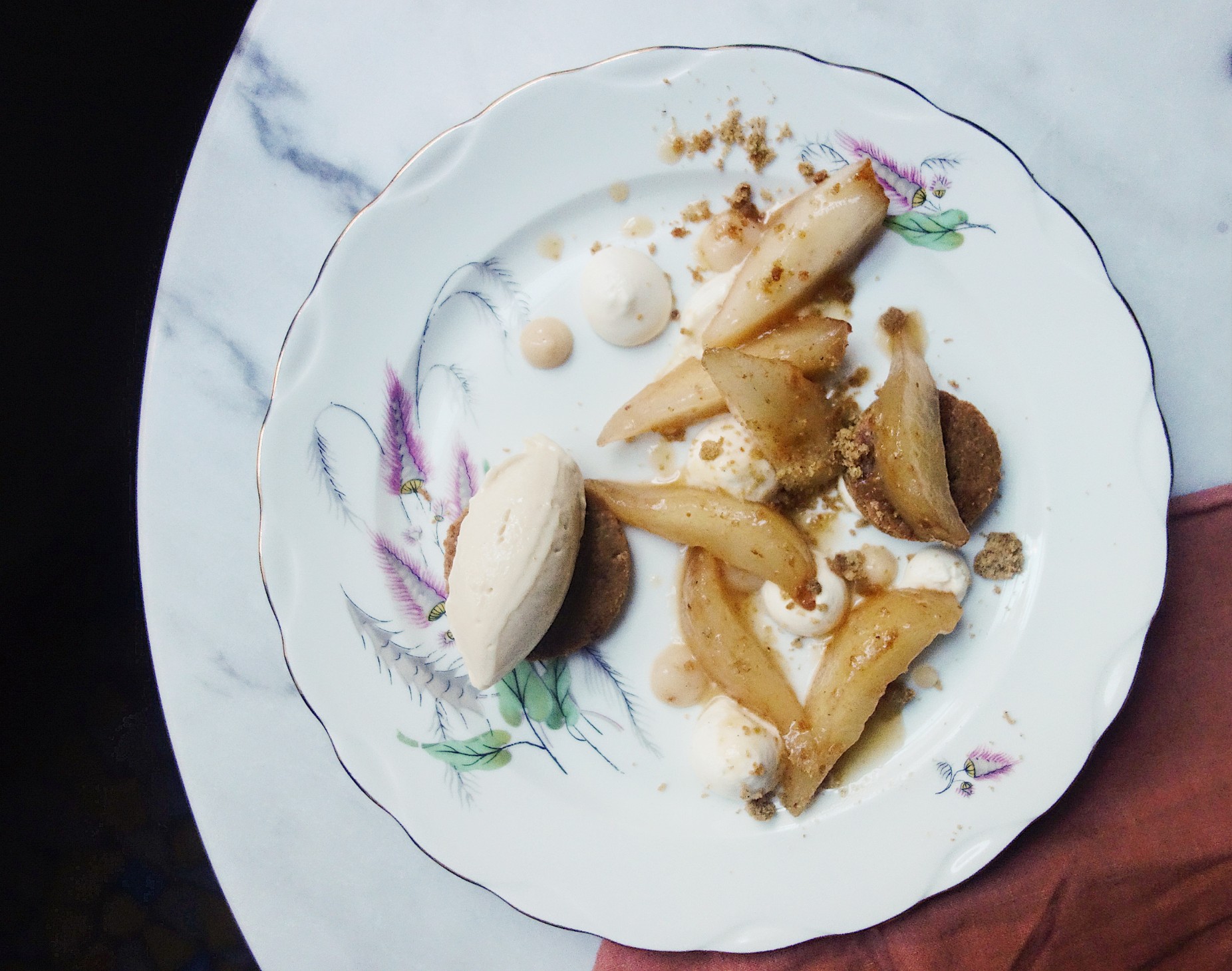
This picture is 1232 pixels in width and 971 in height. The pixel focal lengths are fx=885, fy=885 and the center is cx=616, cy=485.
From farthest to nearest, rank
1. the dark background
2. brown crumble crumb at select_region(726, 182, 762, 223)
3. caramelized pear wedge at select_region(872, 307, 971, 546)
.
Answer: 1. the dark background
2. brown crumble crumb at select_region(726, 182, 762, 223)
3. caramelized pear wedge at select_region(872, 307, 971, 546)

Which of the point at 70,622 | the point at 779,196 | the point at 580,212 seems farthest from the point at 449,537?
the point at 70,622

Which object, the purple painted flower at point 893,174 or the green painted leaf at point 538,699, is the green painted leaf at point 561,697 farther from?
the purple painted flower at point 893,174

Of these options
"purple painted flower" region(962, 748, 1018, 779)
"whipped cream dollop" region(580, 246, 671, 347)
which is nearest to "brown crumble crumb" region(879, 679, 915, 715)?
"purple painted flower" region(962, 748, 1018, 779)

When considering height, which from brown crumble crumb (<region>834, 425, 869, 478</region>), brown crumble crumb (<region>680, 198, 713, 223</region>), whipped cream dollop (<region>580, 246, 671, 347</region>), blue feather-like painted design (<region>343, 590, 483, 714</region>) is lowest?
blue feather-like painted design (<region>343, 590, 483, 714</region>)

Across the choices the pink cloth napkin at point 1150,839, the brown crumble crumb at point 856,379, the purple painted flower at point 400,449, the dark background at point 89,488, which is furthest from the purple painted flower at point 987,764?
the dark background at point 89,488

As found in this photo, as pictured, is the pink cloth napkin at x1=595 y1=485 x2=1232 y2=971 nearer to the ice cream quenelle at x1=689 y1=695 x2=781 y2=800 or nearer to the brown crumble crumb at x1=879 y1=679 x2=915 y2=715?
the brown crumble crumb at x1=879 y1=679 x2=915 y2=715

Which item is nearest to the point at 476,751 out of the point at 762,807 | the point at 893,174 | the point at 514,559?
the point at 514,559

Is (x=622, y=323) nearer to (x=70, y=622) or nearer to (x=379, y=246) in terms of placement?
(x=379, y=246)

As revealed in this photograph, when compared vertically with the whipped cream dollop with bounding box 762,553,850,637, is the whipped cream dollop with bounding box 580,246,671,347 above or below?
above
